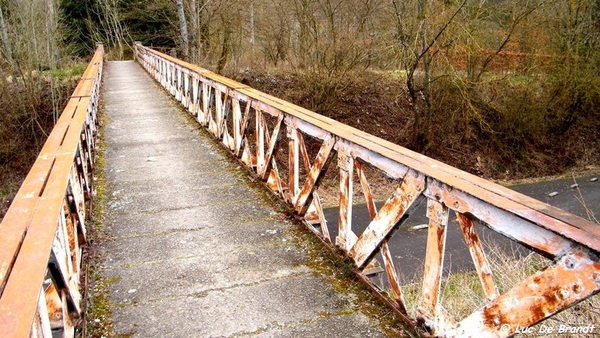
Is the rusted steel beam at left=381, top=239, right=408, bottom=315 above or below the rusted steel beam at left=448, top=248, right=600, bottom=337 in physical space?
below

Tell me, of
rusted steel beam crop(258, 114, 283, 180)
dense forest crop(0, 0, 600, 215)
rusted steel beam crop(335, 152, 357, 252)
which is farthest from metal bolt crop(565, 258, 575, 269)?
dense forest crop(0, 0, 600, 215)

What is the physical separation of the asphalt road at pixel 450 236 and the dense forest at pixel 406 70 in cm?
253

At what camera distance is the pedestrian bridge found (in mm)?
1858

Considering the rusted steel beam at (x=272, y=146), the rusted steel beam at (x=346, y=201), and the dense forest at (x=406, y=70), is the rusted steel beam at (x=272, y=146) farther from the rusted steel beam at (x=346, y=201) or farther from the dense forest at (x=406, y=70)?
the dense forest at (x=406, y=70)

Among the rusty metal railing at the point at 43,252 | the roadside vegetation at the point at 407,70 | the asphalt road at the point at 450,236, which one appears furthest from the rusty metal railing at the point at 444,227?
the roadside vegetation at the point at 407,70

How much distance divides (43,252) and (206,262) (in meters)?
1.53

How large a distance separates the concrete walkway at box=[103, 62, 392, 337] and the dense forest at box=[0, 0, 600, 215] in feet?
31.7

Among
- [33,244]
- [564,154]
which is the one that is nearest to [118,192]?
[33,244]

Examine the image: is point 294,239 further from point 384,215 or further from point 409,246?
point 409,246

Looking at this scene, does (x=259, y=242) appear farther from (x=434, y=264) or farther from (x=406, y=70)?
(x=406, y=70)

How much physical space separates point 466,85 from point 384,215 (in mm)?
12676

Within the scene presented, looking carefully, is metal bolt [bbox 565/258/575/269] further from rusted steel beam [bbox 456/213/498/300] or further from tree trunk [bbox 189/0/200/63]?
tree trunk [bbox 189/0/200/63]

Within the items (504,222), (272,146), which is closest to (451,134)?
(272,146)

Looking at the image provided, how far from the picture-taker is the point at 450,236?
1137cm
